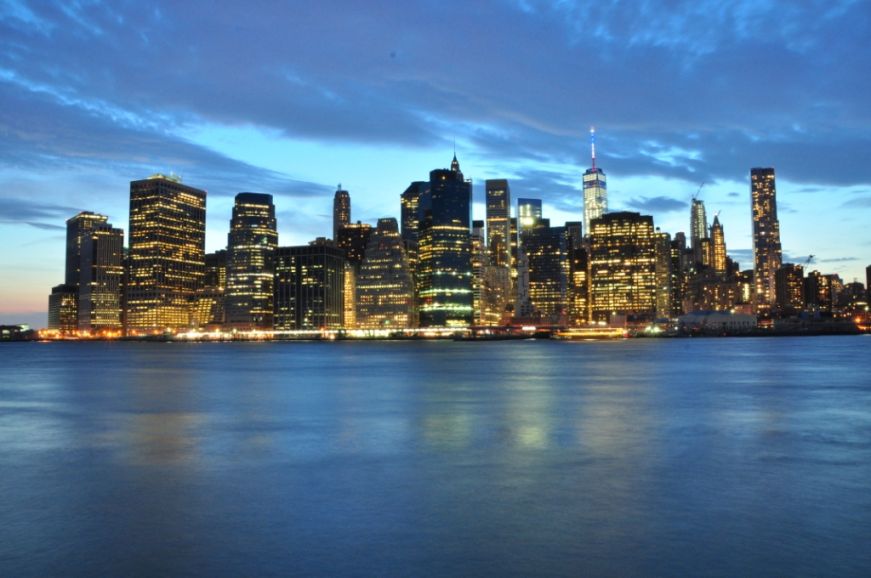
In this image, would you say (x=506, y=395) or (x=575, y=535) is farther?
(x=506, y=395)

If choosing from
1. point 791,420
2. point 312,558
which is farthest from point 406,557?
point 791,420

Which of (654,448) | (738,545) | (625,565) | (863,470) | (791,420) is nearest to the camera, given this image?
(625,565)

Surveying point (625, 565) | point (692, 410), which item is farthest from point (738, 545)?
point (692, 410)

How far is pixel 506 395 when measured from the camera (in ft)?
188

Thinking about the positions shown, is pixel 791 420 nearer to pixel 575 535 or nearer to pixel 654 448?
pixel 654 448

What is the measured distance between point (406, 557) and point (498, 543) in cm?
225

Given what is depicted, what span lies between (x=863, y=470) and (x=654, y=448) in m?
7.65

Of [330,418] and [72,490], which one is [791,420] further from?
[72,490]

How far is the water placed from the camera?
16234 millimetres

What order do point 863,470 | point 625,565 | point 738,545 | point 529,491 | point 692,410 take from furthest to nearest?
point 692,410 < point 863,470 < point 529,491 < point 738,545 < point 625,565

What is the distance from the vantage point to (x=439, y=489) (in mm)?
23250

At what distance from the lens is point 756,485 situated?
23.7 m

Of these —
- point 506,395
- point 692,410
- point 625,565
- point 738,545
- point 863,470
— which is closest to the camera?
point 625,565

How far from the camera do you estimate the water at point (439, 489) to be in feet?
53.3
